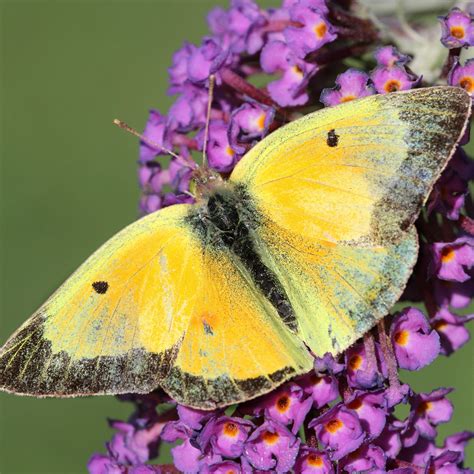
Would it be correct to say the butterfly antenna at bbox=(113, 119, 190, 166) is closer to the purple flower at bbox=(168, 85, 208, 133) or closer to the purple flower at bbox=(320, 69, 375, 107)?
the purple flower at bbox=(168, 85, 208, 133)

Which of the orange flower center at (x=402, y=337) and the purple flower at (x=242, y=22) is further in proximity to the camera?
the purple flower at (x=242, y=22)

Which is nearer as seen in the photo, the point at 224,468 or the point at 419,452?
the point at 224,468

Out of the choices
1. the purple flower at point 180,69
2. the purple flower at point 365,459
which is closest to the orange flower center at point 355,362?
the purple flower at point 365,459

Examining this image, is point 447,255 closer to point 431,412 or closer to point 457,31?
point 431,412

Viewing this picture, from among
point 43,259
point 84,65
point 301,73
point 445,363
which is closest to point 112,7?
point 84,65

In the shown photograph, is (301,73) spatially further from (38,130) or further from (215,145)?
(38,130)

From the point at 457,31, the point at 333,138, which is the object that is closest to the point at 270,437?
the point at 333,138

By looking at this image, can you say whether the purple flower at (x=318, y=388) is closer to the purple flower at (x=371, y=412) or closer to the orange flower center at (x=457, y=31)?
the purple flower at (x=371, y=412)
